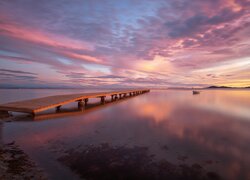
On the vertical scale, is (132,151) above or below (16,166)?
below

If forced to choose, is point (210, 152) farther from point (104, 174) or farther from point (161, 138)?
point (104, 174)

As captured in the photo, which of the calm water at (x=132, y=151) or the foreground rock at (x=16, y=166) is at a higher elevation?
the foreground rock at (x=16, y=166)

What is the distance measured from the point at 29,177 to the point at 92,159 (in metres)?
1.69

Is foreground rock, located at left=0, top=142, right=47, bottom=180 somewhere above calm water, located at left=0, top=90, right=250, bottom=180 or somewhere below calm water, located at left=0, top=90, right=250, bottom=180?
above

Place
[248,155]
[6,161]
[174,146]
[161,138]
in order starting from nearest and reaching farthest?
[6,161]
[248,155]
[174,146]
[161,138]

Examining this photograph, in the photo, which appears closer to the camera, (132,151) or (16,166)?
(16,166)

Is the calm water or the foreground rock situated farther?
the calm water

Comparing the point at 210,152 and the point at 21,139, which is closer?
the point at 210,152

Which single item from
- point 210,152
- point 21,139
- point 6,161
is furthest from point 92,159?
point 210,152

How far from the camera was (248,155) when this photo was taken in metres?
5.15

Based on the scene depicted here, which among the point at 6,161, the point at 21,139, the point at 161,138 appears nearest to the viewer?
the point at 6,161

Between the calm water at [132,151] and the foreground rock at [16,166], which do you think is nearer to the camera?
the foreground rock at [16,166]

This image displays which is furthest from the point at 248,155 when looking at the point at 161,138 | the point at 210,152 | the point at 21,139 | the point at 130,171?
the point at 21,139

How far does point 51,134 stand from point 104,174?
435cm
